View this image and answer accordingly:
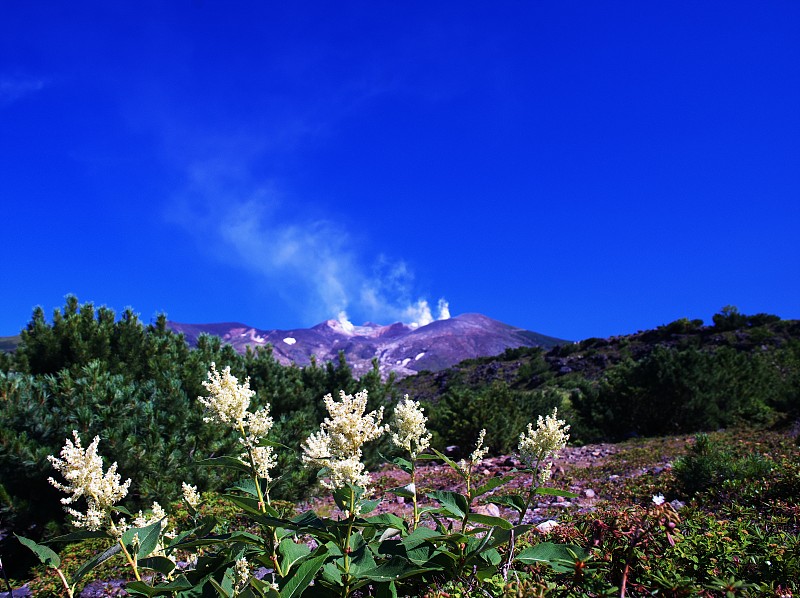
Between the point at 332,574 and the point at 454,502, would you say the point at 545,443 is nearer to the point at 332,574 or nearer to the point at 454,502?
the point at 454,502

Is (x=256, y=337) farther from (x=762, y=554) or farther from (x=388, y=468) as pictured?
(x=762, y=554)

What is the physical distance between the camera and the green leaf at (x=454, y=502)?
2.29 meters

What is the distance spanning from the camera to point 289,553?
6.61ft

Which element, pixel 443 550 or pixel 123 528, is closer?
pixel 443 550

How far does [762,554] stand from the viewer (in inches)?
Result: 82.6

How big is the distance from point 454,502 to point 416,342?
134145 mm

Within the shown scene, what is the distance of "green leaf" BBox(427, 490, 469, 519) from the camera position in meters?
2.29

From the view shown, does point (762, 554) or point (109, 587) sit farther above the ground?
point (762, 554)

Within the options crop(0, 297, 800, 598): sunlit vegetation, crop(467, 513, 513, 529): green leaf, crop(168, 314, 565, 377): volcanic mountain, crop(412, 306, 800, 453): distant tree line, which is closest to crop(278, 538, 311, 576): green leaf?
crop(0, 297, 800, 598): sunlit vegetation

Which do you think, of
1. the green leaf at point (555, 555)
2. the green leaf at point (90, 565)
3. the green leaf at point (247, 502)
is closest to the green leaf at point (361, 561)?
the green leaf at point (247, 502)

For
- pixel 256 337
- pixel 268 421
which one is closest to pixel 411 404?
pixel 268 421

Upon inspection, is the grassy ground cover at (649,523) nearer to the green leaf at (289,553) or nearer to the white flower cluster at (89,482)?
the green leaf at (289,553)

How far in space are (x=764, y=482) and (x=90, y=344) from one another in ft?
40.9

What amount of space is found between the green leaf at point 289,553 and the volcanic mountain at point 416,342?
95573 millimetres
